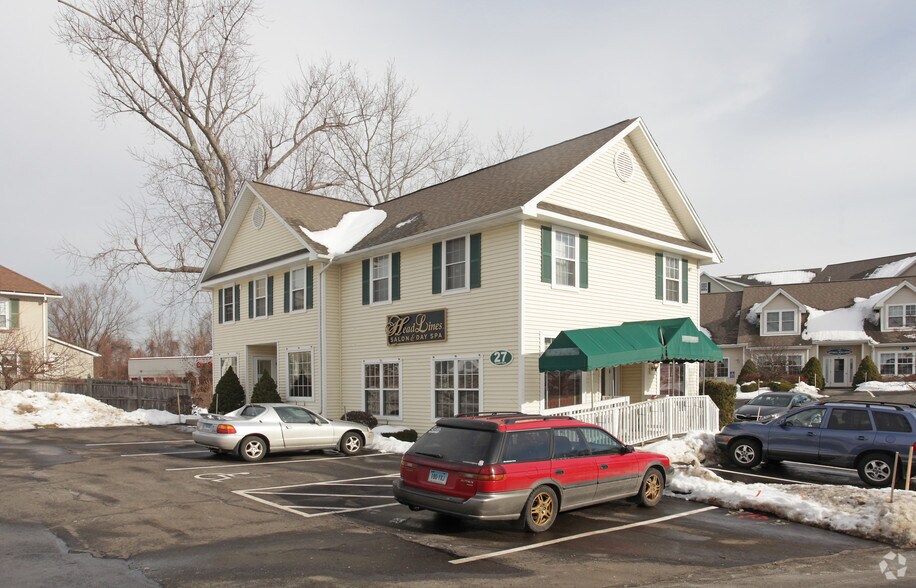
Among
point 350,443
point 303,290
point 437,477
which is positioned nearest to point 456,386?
point 350,443

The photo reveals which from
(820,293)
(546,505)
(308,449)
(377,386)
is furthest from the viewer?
(820,293)

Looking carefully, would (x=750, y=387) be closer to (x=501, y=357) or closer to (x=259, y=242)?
(x=501, y=357)

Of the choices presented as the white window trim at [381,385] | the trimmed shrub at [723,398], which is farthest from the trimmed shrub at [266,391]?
the trimmed shrub at [723,398]

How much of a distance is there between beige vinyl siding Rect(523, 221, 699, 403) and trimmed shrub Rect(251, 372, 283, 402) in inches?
413

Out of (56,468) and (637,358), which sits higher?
(637,358)

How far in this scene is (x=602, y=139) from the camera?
66.9 ft

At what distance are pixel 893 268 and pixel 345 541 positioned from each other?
225 feet

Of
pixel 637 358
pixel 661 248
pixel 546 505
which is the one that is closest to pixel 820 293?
pixel 661 248

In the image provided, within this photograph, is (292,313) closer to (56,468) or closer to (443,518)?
(56,468)

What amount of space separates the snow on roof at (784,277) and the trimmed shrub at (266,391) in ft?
208

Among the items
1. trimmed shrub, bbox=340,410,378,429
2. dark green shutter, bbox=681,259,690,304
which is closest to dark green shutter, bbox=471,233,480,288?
trimmed shrub, bbox=340,410,378,429

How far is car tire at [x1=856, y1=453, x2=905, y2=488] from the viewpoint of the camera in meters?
13.9

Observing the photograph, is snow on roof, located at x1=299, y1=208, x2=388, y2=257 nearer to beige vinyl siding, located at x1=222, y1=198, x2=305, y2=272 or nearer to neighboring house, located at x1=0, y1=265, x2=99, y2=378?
beige vinyl siding, located at x1=222, y1=198, x2=305, y2=272

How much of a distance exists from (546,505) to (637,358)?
863 centimetres
